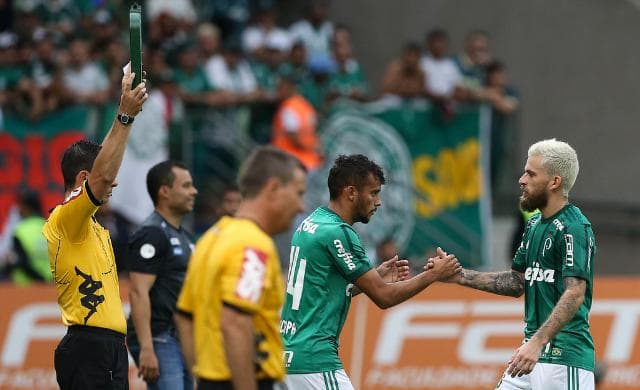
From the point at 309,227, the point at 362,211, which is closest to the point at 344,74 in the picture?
the point at 362,211

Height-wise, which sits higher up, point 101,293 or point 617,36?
point 617,36

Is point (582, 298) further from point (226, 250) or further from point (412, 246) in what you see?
point (412, 246)

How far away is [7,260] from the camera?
15.0 m

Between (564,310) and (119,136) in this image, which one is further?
(564,310)

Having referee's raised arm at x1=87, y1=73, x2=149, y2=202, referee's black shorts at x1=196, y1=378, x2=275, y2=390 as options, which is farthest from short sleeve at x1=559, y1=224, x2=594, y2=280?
referee's raised arm at x1=87, y1=73, x2=149, y2=202

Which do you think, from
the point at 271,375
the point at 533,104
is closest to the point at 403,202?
the point at 533,104

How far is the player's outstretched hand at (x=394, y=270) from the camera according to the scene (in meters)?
8.25

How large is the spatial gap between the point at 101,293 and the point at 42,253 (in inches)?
223

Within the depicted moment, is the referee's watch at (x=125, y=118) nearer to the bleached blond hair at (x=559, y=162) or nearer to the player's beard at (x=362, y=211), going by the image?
the player's beard at (x=362, y=211)

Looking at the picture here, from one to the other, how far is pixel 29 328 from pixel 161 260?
479 centimetres

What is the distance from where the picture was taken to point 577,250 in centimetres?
801

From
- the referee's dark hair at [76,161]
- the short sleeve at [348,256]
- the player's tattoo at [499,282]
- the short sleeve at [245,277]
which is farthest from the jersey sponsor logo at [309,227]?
the short sleeve at [245,277]

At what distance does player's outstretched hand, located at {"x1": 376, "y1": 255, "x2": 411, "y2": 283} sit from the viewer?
825 cm

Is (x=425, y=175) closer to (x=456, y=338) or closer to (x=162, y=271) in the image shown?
(x=456, y=338)
